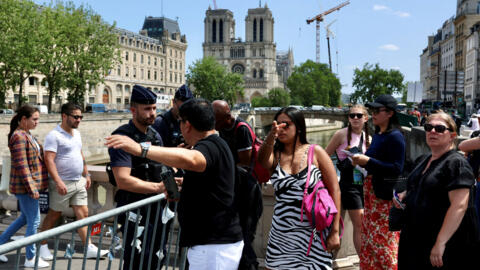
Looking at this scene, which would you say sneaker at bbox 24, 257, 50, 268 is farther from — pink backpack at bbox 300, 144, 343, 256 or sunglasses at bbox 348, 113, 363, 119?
sunglasses at bbox 348, 113, 363, 119

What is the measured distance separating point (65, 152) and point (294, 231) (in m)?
2.88

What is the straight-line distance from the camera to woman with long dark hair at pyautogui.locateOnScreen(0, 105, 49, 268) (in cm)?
504

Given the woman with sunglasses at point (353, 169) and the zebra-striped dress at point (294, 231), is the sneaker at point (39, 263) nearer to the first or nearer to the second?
the zebra-striped dress at point (294, 231)

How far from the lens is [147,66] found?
84.6m

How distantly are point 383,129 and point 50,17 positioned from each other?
122 ft

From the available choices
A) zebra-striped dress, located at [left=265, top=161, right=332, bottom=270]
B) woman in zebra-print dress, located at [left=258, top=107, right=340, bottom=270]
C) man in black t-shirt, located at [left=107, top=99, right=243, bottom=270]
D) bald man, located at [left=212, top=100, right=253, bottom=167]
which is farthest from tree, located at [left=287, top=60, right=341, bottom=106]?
man in black t-shirt, located at [left=107, top=99, right=243, bottom=270]

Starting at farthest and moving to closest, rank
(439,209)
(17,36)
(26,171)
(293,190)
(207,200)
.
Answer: (17,36) → (26,171) → (293,190) → (439,209) → (207,200)

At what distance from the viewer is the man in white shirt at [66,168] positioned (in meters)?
5.08

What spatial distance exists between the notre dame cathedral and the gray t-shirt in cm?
12186

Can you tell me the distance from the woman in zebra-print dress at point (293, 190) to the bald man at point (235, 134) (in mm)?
512

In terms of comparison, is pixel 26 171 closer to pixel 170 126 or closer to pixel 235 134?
pixel 170 126

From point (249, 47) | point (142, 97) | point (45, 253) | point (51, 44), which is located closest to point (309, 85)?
point (249, 47)

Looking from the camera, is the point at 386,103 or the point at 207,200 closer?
the point at 207,200

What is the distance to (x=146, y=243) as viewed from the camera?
3.70 meters
